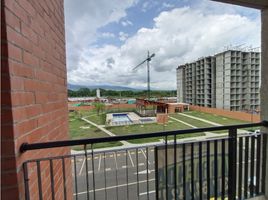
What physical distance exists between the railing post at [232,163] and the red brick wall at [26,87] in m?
1.67

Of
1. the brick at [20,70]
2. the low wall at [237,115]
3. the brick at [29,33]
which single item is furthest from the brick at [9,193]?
the low wall at [237,115]

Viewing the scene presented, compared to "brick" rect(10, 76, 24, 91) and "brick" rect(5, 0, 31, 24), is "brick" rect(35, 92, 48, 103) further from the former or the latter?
"brick" rect(5, 0, 31, 24)

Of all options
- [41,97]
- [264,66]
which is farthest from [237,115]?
[41,97]

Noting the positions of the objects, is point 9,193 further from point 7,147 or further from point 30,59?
point 30,59

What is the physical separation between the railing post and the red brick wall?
5.49 ft

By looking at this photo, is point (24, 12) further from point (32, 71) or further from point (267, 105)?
point (267, 105)

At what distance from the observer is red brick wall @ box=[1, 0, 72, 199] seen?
32.2 inches

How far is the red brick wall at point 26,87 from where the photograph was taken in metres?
0.82

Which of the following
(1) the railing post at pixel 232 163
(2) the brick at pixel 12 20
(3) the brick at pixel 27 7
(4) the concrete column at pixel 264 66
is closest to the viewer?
(2) the brick at pixel 12 20

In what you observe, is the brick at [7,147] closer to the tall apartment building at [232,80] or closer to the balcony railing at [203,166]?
the balcony railing at [203,166]

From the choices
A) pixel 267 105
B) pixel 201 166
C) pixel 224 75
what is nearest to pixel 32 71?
pixel 201 166

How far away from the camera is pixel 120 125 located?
20.2m

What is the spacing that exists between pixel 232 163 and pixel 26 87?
6.31 ft

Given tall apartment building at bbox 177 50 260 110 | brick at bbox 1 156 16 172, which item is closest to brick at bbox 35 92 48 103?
brick at bbox 1 156 16 172
